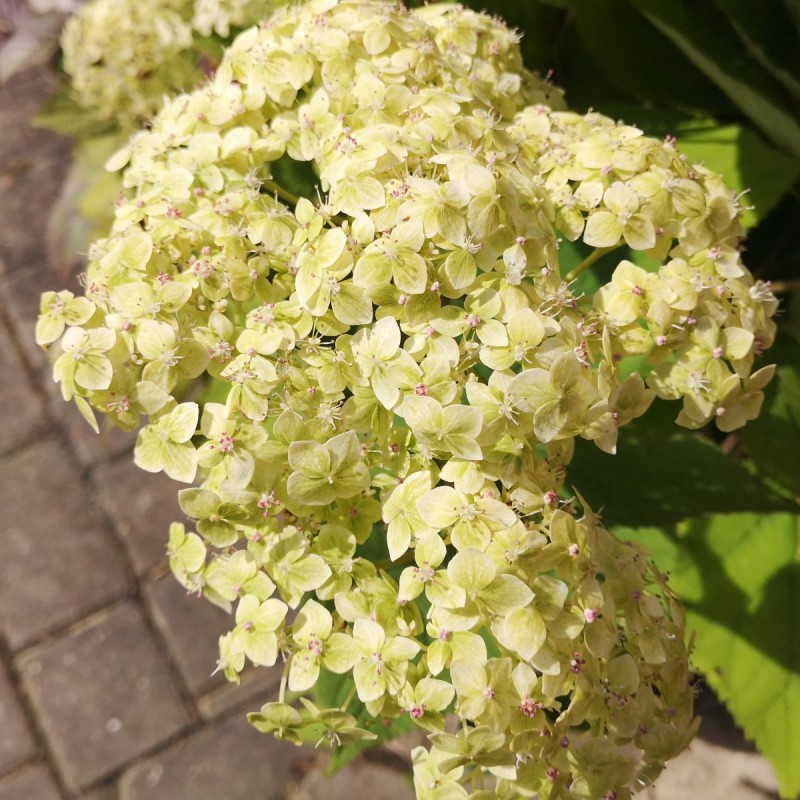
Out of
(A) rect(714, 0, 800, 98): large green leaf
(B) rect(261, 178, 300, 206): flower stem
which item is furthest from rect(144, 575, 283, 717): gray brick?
(A) rect(714, 0, 800, 98): large green leaf

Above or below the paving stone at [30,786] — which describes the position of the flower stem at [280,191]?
above

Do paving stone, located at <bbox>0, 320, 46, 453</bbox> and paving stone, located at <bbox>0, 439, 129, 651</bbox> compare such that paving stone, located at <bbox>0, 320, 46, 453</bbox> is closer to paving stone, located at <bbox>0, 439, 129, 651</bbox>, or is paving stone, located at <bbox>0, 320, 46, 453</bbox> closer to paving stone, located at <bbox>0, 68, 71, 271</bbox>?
paving stone, located at <bbox>0, 439, 129, 651</bbox>

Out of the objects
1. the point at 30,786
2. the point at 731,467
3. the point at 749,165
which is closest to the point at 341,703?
the point at 731,467

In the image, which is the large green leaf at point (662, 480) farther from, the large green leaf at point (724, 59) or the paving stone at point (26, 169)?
the paving stone at point (26, 169)

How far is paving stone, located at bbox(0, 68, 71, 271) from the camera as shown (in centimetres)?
188

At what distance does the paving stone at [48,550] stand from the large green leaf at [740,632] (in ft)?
3.57

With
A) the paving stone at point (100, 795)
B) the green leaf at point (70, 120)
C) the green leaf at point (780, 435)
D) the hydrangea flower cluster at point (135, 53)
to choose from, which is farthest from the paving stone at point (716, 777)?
the green leaf at point (70, 120)

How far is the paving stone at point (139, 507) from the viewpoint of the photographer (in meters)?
1.53

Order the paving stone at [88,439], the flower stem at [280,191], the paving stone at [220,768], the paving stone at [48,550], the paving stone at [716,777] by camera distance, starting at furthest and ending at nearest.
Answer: the paving stone at [88,439], the paving stone at [48,550], the paving stone at [220,768], the paving stone at [716,777], the flower stem at [280,191]

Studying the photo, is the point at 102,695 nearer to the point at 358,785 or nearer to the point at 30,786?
the point at 30,786

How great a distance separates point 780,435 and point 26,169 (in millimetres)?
1866

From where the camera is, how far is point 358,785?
52.7 inches

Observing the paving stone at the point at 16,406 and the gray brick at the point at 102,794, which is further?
the paving stone at the point at 16,406

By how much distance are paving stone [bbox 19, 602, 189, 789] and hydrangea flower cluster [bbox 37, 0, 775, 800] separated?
935 millimetres
